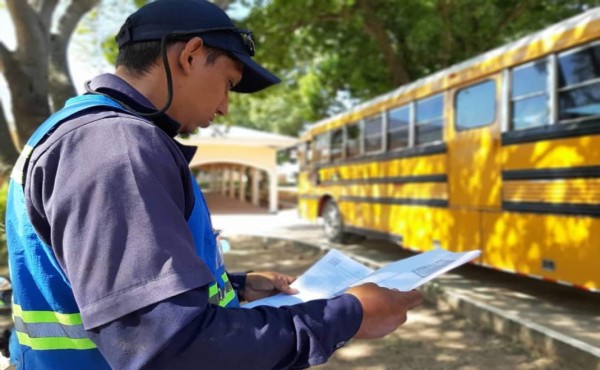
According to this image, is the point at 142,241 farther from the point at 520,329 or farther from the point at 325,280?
the point at 520,329

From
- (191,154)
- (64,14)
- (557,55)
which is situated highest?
(64,14)

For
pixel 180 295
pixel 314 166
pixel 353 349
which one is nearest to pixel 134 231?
pixel 180 295

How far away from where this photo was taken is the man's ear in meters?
1.09

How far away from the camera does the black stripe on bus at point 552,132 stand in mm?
4262

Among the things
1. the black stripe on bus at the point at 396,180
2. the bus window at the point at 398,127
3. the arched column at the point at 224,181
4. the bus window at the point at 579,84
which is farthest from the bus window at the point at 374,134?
the arched column at the point at 224,181

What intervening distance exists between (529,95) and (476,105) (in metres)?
Result: 0.79

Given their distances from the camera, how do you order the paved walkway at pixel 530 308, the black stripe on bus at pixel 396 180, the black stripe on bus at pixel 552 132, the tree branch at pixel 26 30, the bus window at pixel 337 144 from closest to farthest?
the paved walkway at pixel 530 308 → the black stripe on bus at pixel 552 132 → the tree branch at pixel 26 30 → the black stripe on bus at pixel 396 180 → the bus window at pixel 337 144

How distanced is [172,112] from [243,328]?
534mm

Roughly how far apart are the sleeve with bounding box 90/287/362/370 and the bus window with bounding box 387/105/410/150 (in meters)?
6.36

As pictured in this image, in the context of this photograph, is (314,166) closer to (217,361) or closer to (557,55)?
(557,55)

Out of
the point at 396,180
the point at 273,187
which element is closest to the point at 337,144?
the point at 396,180

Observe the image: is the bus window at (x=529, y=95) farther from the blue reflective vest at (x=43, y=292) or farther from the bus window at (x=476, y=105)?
the blue reflective vest at (x=43, y=292)

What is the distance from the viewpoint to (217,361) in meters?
0.85

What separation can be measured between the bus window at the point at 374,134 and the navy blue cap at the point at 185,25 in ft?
22.3
